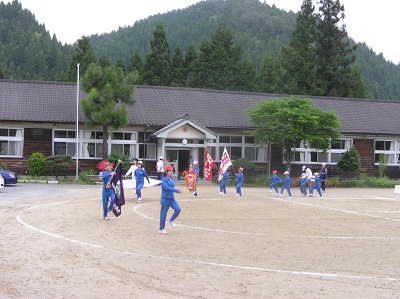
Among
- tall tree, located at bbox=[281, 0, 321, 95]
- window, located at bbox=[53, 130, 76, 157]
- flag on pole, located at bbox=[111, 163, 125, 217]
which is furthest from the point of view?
tall tree, located at bbox=[281, 0, 321, 95]

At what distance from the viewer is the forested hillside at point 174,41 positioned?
103625mm

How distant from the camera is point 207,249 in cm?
1259

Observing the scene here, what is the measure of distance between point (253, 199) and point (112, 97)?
529 inches

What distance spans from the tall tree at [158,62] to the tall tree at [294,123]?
2872cm

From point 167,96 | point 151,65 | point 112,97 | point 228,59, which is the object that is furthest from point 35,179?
point 228,59

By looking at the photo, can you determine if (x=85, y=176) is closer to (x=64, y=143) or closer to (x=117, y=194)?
(x=64, y=143)

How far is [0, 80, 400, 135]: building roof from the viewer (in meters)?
37.0

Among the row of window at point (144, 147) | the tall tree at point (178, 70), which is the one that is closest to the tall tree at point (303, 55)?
the tall tree at point (178, 70)

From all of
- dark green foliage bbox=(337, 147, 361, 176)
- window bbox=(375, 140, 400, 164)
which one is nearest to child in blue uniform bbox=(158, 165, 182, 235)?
dark green foliage bbox=(337, 147, 361, 176)

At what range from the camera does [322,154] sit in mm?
41062

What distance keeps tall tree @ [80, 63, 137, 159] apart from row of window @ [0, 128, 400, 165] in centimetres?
183

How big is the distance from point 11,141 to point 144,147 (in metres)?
8.03

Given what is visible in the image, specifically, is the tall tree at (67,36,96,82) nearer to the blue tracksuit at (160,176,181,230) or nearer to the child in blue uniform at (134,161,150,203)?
the child in blue uniform at (134,161,150,203)

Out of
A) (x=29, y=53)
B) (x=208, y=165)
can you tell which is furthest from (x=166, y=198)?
(x=29, y=53)
